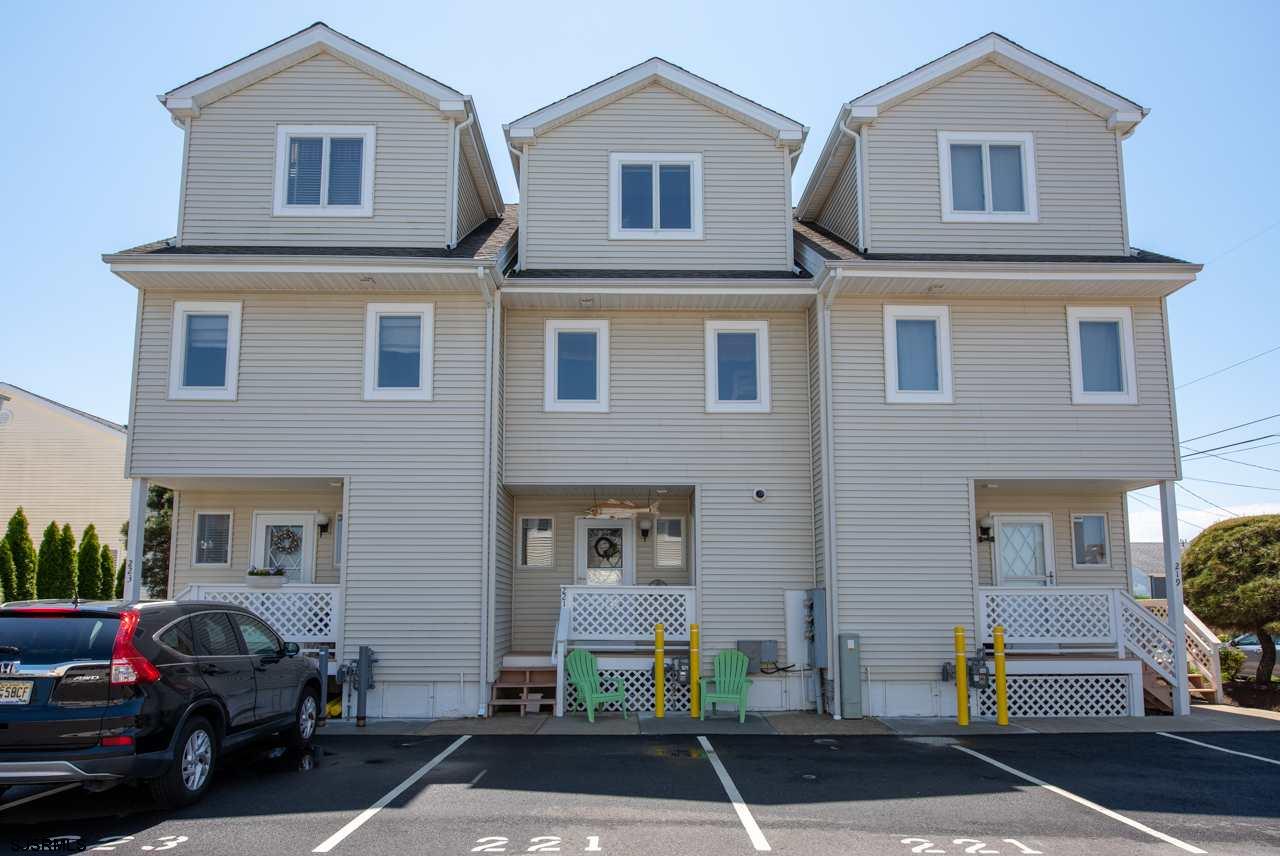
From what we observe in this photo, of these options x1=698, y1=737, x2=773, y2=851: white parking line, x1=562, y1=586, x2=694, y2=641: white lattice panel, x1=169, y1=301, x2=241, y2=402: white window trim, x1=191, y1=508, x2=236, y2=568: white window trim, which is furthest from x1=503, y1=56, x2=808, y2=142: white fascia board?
x1=698, y1=737, x2=773, y2=851: white parking line

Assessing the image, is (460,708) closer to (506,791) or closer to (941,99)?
(506,791)

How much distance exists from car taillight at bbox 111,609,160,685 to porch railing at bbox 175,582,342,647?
19.8 ft

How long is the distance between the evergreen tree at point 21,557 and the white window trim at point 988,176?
20476 mm

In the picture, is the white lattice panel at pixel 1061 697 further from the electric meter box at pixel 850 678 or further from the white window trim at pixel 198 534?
the white window trim at pixel 198 534

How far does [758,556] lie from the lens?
14391 mm

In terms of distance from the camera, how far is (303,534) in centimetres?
1551

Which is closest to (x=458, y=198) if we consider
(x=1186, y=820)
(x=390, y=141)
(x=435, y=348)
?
(x=390, y=141)

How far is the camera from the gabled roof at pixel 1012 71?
1489 centimetres

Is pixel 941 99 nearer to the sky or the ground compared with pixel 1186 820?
nearer to the sky

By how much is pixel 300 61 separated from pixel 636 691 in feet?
34.6

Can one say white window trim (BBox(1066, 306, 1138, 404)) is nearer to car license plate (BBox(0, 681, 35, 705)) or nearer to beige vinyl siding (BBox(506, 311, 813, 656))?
beige vinyl siding (BBox(506, 311, 813, 656))

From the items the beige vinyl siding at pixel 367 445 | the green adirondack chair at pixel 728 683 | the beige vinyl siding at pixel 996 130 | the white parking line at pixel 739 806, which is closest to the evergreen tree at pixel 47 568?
the beige vinyl siding at pixel 367 445

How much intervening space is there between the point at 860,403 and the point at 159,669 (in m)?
9.60

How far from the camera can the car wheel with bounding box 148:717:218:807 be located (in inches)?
297
